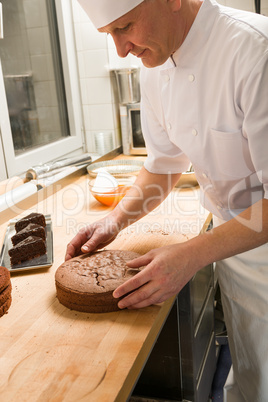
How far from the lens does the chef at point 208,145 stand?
3.39ft

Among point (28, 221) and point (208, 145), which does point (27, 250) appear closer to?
point (28, 221)

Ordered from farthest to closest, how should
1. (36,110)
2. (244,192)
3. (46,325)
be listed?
1. (36,110)
2. (244,192)
3. (46,325)

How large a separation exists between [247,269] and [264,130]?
1.76 feet

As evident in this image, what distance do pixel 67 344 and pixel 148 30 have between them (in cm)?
79

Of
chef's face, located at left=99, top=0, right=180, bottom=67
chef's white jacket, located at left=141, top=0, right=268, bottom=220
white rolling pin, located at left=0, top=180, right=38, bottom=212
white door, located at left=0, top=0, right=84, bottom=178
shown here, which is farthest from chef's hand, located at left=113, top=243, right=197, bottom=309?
white door, located at left=0, top=0, right=84, bottom=178

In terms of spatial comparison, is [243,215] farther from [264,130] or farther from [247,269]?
[247,269]

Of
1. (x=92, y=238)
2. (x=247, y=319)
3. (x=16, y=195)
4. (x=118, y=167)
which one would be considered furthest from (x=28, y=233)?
(x=118, y=167)

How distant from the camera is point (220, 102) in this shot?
45.7 inches

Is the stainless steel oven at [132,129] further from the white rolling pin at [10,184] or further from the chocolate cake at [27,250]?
the chocolate cake at [27,250]

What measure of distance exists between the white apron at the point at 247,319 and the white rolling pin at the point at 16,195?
87cm

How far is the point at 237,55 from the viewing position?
3.54 feet

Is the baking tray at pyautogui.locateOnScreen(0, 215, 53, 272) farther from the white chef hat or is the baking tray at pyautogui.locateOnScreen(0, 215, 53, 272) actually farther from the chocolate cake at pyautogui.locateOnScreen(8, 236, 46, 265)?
the white chef hat

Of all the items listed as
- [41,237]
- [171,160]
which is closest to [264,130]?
[171,160]

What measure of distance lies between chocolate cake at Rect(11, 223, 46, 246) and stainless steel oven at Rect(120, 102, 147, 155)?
1.45 meters
